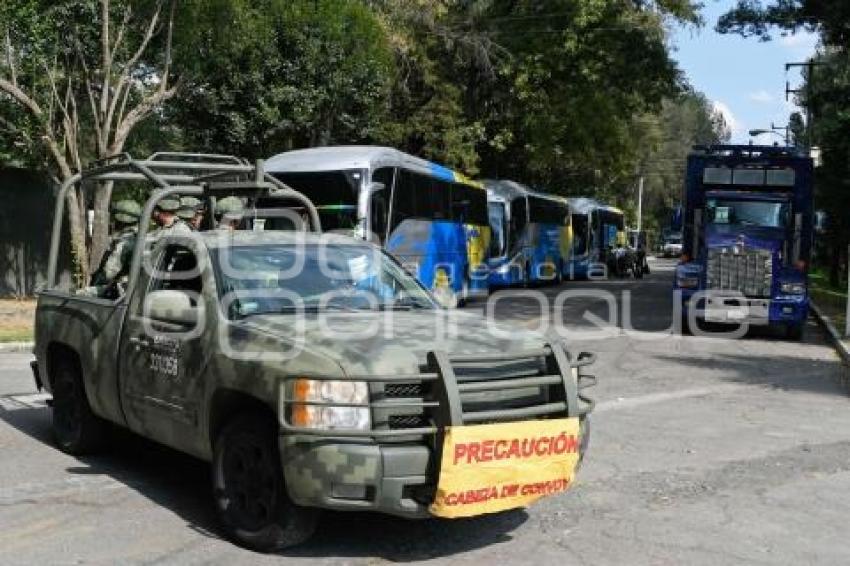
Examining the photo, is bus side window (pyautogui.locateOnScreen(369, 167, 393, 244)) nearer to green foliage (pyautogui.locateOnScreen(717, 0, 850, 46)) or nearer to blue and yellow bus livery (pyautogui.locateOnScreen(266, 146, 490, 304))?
blue and yellow bus livery (pyautogui.locateOnScreen(266, 146, 490, 304))

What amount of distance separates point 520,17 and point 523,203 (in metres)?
8.85

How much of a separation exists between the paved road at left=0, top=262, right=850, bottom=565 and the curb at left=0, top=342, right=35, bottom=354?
391 cm

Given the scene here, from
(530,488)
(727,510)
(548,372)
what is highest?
(548,372)

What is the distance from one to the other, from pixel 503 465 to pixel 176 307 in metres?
2.20

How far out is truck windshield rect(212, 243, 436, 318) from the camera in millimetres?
5797

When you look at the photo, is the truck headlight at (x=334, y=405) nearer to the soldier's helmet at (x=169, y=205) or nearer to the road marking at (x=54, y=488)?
Result: the road marking at (x=54, y=488)

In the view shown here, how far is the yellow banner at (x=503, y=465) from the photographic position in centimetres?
470

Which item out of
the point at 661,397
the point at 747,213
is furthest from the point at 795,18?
the point at 661,397

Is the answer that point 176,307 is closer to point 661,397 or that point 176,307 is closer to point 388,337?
point 388,337

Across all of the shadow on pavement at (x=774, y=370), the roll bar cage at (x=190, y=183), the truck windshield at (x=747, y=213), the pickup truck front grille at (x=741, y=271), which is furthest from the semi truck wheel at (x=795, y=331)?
the roll bar cage at (x=190, y=183)

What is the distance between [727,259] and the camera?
17.7m

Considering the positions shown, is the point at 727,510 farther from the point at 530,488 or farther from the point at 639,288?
the point at 639,288

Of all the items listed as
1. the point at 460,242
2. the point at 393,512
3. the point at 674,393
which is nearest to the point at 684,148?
the point at 460,242

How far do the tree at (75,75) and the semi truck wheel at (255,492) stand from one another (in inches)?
592
